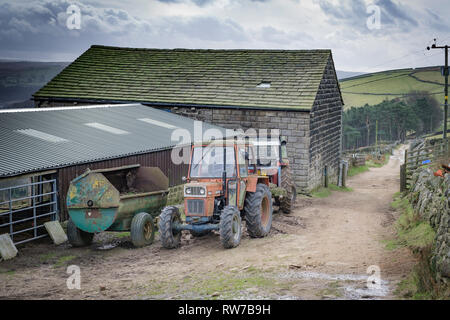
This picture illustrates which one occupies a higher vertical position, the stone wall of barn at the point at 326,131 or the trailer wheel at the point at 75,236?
the stone wall of barn at the point at 326,131

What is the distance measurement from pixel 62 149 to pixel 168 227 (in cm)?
549

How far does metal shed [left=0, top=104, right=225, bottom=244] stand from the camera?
571 inches

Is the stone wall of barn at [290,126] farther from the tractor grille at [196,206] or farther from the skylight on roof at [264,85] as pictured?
the tractor grille at [196,206]

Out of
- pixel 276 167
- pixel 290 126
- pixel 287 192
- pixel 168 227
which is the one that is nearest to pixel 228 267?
pixel 168 227

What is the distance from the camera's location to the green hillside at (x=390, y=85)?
114812mm

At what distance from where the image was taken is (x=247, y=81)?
93.5ft

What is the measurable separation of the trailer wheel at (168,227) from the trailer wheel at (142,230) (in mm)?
969

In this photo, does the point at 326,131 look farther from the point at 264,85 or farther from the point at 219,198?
the point at 219,198

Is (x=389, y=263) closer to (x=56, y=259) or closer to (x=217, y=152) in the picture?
(x=217, y=152)

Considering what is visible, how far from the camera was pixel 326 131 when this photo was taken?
28.5 m

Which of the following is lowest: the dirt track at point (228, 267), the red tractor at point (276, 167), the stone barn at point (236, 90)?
the dirt track at point (228, 267)

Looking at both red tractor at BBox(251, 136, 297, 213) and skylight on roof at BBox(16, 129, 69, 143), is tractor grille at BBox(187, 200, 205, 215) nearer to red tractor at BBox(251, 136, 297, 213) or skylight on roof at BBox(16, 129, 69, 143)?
red tractor at BBox(251, 136, 297, 213)

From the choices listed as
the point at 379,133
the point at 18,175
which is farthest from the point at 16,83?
the point at 18,175

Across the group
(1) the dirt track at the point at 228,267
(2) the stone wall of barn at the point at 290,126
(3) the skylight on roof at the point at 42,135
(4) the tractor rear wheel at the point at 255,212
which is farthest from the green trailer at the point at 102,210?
(2) the stone wall of barn at the point at 290,126
